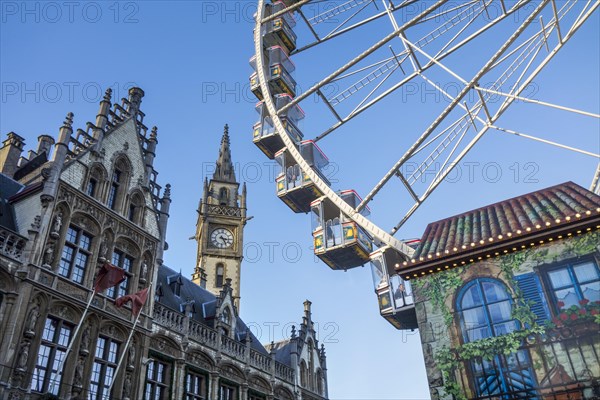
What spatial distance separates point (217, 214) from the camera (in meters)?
46.4

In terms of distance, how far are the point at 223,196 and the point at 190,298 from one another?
18.1m

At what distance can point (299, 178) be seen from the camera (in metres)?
26.7

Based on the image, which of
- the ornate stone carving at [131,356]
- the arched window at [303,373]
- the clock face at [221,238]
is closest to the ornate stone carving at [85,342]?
the ornate stone carving at [131,356]

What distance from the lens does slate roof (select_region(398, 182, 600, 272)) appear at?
1902cm

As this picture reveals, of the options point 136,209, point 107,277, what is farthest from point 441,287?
point 136,209

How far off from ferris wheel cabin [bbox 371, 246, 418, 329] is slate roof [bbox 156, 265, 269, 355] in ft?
34.4

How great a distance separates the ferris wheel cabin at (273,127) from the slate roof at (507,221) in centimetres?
876

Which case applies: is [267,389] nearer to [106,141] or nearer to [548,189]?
[106,141]

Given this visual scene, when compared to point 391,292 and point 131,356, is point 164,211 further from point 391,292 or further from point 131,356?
point 391,292

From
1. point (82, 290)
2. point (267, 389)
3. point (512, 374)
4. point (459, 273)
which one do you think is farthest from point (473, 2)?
point (267, 389)

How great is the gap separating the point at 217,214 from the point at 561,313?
32.5 metres

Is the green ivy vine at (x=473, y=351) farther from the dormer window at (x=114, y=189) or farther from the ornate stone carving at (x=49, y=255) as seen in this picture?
the dormer window at (x=114, y=189)

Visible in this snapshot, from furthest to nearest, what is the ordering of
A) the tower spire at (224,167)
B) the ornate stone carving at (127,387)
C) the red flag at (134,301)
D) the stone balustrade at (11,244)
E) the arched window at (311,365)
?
Result: the tower spire at (224,167), the arched window at (311,365), the ornate stone carving at (127,387), the red flag at (134,301), the stone balustrade at (11,244)

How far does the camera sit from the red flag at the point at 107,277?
2156cm
